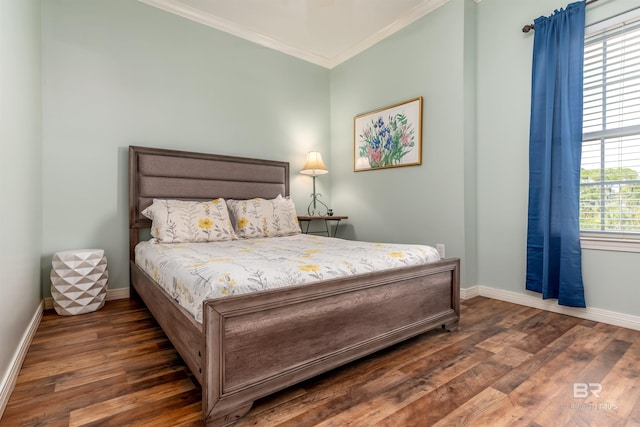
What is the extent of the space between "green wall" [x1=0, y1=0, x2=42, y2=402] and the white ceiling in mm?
1417

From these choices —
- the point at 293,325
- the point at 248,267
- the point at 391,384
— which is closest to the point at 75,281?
the point at 248,267

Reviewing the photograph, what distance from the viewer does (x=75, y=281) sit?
2529mm

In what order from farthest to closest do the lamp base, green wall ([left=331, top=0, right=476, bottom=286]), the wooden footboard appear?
the lamp base
green wall ([left=331, top=0, right=476, bottom=286])
the wooden footboard

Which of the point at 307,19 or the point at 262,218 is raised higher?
the point at 307,19

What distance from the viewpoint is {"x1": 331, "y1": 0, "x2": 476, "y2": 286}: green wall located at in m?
3.09

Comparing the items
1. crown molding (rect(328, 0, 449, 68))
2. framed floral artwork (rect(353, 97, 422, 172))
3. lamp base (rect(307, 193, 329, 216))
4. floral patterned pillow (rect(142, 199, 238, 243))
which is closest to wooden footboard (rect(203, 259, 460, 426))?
floral patterned pillow (rect(142, 199, 238, 243))

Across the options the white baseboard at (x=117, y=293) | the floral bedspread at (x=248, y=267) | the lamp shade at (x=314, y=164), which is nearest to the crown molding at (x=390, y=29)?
the lamp shade at (x=314, y=164)

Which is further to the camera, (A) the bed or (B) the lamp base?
(B) the lamp base

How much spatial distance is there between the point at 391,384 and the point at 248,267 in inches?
34.6

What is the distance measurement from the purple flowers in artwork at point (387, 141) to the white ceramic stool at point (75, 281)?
9.56 ft

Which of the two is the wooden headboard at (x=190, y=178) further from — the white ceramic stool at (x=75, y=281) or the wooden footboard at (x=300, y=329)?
the wooden footboard at (x=300, y=329)

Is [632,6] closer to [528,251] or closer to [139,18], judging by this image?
[528,251]

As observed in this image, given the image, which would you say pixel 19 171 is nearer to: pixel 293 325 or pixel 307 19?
pixel 293 325

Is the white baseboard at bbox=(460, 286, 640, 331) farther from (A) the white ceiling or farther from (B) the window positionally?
(A) the white ceiling
